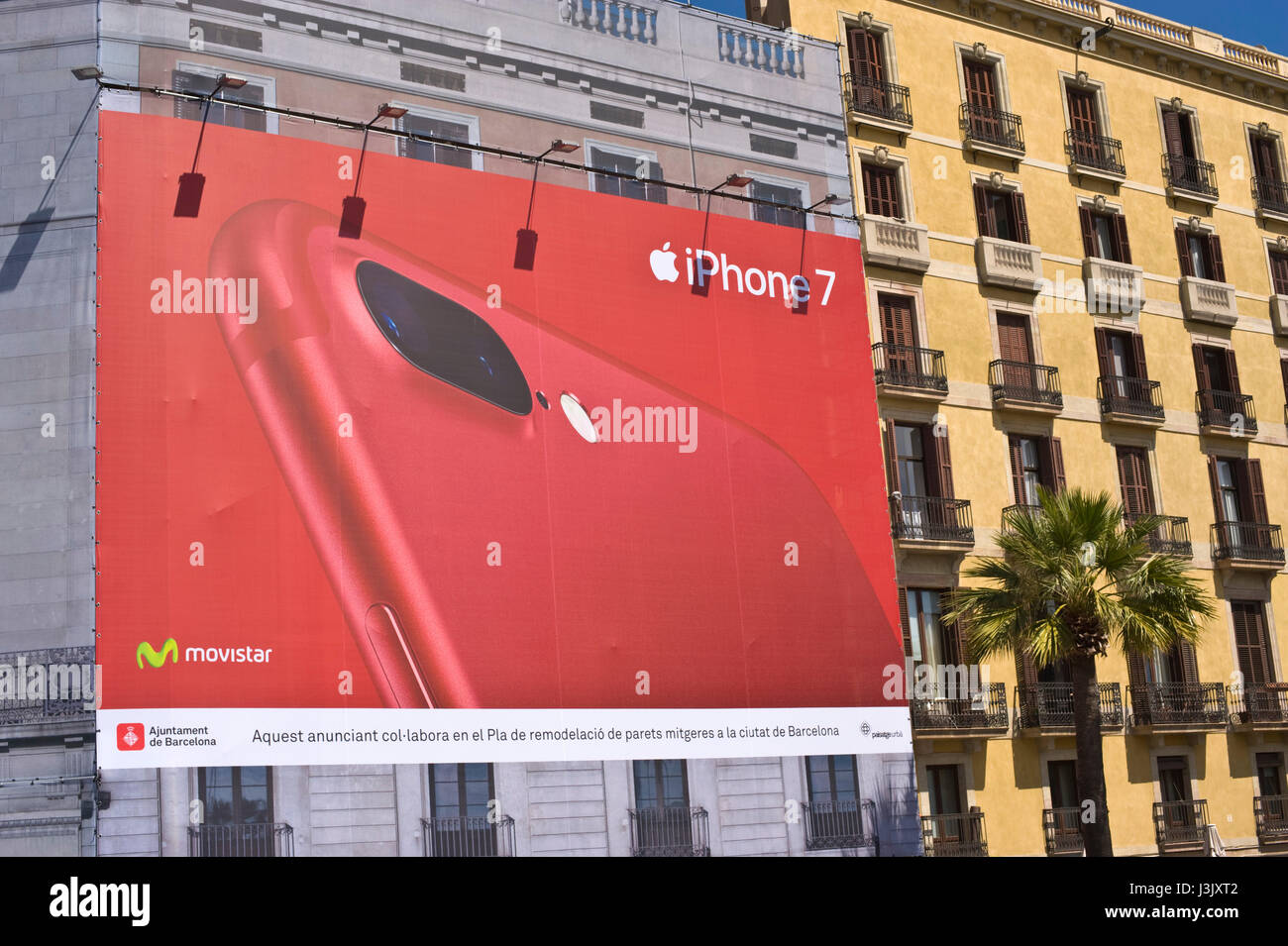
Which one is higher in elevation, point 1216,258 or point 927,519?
point 1216,258

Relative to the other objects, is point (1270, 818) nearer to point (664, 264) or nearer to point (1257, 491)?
point (1257, 491)

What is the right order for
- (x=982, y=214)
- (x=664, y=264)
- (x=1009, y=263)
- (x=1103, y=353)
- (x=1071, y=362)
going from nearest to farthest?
(x=664, y=264), (x=1009, y=263), (x=982, y=214), (x=1071, y=362), (x=1103, y=353)

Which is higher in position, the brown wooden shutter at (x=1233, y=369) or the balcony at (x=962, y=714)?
the brown wooden shutter at (x=1233, y=369)

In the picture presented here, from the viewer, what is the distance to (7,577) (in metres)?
25.8

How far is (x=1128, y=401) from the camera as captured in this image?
1526 inches

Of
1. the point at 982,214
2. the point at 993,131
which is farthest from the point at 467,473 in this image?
the point at 993,131

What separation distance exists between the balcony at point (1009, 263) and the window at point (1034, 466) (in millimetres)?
4020

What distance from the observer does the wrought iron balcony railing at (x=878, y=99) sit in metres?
36.8

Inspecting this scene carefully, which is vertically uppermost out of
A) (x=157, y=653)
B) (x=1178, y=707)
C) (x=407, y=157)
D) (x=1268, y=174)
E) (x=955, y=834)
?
(x=1268, y=174)

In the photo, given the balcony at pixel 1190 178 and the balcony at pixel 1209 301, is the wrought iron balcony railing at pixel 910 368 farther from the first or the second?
the balcony at pixel 1190 178

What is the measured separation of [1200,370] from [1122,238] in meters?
4.26

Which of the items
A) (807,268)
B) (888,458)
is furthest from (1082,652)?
(807,268)

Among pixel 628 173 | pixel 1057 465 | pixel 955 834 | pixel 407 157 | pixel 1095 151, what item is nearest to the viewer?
pixel 407 157

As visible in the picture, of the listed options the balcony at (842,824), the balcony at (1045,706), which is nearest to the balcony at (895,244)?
the balcony at (1045,706)
